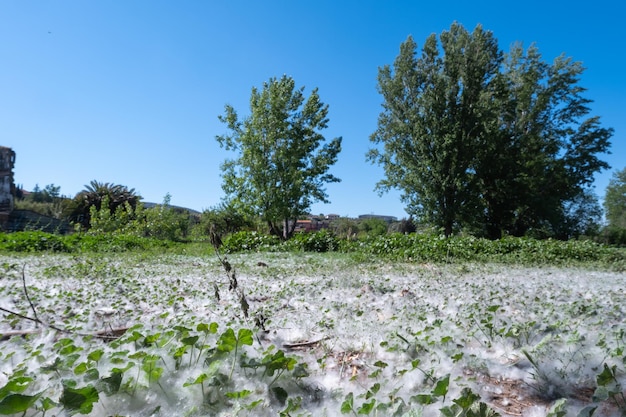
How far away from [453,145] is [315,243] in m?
10.9

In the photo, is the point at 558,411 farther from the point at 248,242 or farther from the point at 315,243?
the point at 248,242

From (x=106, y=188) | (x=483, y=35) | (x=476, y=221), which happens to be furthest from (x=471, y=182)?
(x=106, y=188)

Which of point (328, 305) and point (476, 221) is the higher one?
point (476, 221)

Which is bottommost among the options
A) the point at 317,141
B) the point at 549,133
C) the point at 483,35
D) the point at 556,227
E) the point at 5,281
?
the point at 5,281

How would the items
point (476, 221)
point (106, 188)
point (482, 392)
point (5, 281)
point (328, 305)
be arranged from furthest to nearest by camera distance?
point (106, 188) → point (476, 221) → point (5, 281) → point (328, 305) → point (482, 392)

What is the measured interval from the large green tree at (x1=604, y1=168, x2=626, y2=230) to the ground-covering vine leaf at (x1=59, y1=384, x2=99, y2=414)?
50.3m

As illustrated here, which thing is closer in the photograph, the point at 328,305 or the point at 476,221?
the point at 328,305

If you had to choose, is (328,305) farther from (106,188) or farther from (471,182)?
(106,188)

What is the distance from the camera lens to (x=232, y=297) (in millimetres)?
3305

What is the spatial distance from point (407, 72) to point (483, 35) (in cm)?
462

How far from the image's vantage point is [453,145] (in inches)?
767

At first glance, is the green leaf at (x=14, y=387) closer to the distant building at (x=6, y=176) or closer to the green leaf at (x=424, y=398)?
the green leaf at (x=424, y=398)

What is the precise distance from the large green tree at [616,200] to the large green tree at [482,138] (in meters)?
22.8

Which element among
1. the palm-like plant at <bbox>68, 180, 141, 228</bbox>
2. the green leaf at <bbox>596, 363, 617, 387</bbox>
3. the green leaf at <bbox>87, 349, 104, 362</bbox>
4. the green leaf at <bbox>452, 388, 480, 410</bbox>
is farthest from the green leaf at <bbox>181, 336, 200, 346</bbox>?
the palm-like plant at <bbox>68, 180, 141, 228</bbox>
